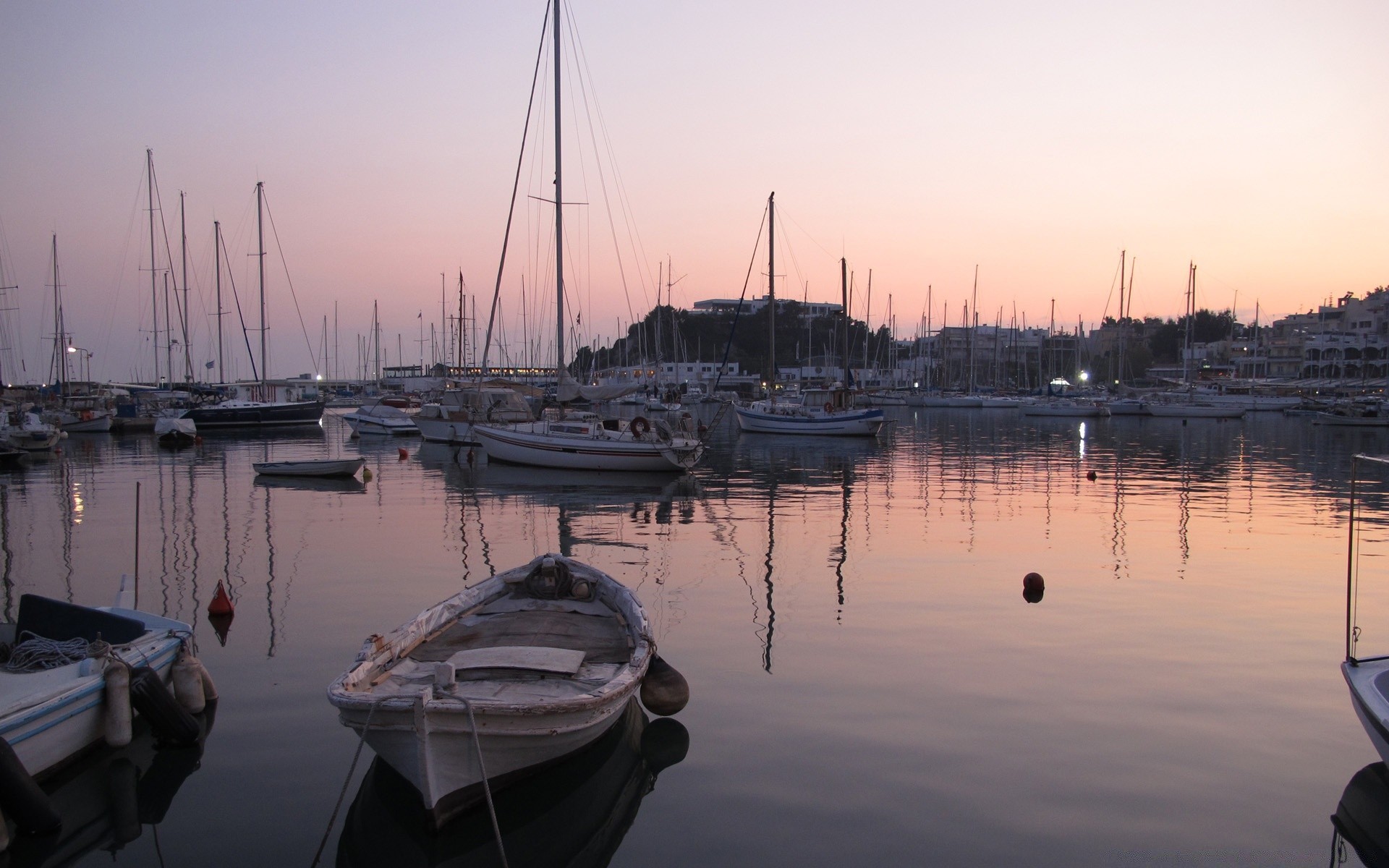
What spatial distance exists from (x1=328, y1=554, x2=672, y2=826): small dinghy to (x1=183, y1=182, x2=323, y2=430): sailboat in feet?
176

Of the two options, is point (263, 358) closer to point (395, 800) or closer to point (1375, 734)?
point (395, 800)

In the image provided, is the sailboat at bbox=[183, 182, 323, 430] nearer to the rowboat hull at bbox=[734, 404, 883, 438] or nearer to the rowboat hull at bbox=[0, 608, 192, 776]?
the rowboat hull at bbox=[734, 404, 883, 438]

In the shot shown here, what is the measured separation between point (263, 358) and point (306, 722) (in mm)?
56282

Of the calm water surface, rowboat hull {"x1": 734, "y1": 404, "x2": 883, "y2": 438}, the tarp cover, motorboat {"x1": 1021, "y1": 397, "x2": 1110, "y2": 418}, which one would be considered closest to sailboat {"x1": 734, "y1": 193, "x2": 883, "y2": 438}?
rowboat hull {"x1": 734, "y1": 404, "x2": 883, "y2": 438}

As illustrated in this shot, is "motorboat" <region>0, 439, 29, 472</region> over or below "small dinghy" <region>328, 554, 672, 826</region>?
below

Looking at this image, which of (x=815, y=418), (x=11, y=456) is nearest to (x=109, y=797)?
(x=11, y=456)

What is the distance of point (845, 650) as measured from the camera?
12.4 meters

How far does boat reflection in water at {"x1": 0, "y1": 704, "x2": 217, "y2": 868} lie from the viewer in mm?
7488

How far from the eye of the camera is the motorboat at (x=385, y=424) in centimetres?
5856

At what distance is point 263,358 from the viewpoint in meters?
60.6

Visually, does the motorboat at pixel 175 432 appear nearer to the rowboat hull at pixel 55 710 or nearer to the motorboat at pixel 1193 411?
the rowboat hull at pixel 55 710

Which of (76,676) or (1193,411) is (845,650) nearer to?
(76,676)

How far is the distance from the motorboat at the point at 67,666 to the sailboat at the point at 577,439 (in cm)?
2326

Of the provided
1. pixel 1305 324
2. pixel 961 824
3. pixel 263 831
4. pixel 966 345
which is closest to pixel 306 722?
pixel 263 831
